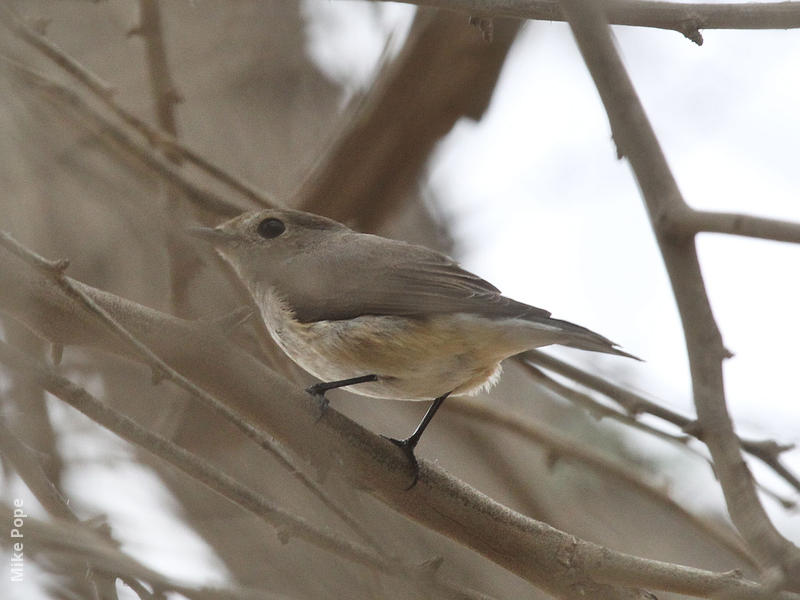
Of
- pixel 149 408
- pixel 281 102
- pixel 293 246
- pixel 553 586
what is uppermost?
pixel 281 102

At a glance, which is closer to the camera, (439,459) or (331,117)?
(439,459)

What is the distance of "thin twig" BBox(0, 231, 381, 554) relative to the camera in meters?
2.67

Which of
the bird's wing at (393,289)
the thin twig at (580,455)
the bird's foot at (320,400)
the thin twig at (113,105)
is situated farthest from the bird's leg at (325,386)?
the thin twig at (113,105)

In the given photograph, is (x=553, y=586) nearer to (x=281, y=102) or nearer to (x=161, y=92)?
(x=161, y=92)

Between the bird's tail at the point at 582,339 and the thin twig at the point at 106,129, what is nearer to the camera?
the bird's tail at the point at 582,339

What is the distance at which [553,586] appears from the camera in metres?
3.37

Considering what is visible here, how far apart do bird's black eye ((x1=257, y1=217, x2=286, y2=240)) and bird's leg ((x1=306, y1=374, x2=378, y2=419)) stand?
3.22ft

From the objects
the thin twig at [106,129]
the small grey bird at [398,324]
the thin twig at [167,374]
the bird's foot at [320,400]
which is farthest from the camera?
the thin twig at [106,129]

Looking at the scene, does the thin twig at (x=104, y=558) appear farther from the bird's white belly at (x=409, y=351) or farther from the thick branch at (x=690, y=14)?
the thick branch at (x=690, y=14)

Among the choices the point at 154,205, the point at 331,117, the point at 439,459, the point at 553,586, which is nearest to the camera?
the point at 553,586

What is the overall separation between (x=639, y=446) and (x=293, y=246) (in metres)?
2.64

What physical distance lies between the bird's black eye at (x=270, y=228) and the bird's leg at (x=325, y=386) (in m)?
0.98

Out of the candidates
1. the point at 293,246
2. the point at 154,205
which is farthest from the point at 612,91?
the point at 293,246

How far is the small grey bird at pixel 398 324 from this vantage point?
13.0ft
